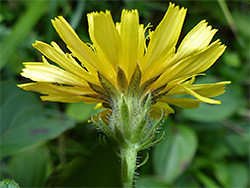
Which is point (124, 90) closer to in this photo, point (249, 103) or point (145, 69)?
point (145, 69)

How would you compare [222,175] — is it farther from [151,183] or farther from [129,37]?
[129,37]

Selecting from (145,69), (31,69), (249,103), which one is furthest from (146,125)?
(249,103)

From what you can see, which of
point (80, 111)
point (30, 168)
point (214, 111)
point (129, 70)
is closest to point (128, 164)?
point (129, 70)

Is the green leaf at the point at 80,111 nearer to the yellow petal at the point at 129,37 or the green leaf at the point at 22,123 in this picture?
the green leaf at the point at 22,123

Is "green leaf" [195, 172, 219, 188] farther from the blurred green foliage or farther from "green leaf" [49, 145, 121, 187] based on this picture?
"green leaf" [49, 145, 121, 187]

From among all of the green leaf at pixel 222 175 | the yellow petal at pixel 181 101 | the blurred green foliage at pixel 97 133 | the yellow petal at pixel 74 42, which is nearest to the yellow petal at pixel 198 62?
the yellow petal at pixel 181 101

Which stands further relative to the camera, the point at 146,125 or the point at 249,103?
the point at 249,103
